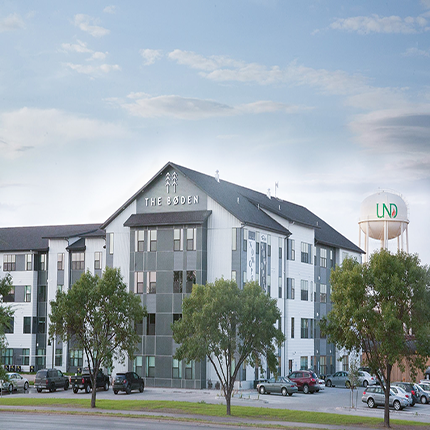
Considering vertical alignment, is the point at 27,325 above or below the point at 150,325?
below

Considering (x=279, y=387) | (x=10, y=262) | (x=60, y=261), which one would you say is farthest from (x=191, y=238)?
(x=10, y=262)

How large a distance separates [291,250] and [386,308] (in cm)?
3364

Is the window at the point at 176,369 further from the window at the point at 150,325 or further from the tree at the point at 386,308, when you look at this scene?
the tree at the point at 386,308

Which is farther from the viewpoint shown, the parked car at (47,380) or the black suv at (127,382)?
the parked car at (47,380)

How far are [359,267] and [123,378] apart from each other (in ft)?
84.3

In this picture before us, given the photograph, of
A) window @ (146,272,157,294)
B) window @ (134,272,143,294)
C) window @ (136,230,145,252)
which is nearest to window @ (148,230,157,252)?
window @ (136,230,145,252)

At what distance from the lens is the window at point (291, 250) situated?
69500mm

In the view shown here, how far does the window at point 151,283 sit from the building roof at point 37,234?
13027 mm

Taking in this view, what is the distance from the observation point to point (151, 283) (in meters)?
62.8

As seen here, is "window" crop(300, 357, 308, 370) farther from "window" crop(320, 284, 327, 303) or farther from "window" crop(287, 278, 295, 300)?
"window" crop(320, 284, 327, 303)

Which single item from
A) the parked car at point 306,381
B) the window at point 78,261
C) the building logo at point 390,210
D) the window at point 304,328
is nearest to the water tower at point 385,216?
the building logo at point 390,210

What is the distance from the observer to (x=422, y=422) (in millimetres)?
→ 40312

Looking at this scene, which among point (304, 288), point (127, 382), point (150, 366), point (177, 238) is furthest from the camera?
point (304, 288)

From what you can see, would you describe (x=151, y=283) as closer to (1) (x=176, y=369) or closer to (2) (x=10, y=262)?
(1) (x=176, y=369)
